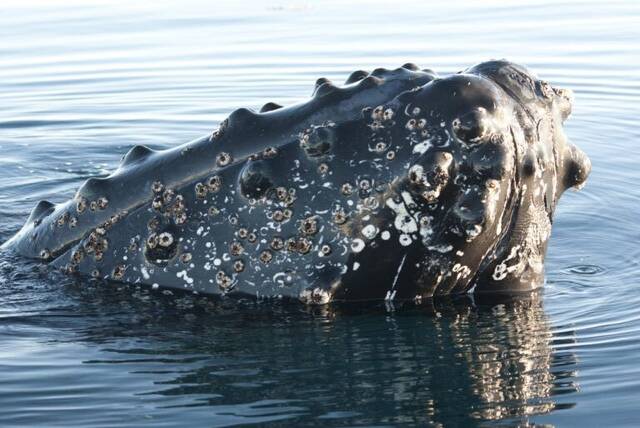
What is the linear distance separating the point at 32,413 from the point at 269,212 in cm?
160

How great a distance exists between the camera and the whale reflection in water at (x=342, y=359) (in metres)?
5.48

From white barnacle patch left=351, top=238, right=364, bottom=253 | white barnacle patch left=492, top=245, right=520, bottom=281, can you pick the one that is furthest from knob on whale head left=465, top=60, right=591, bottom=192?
white barnacle patch left=351, top=238, right=364, bottom=253

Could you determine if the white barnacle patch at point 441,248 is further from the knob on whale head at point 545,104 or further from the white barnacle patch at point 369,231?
the knob on whale head at point 545,104

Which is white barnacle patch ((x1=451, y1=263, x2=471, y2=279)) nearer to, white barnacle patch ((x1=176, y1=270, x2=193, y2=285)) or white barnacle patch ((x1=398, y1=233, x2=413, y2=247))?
white barnacle patch ((x1=398, y1=233, x2=413, y2=247))

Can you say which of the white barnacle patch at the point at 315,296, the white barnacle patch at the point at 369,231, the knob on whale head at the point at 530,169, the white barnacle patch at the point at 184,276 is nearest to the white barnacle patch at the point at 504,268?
the knob on whale head at the point at 530,169

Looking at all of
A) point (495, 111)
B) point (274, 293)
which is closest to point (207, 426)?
point (274, 293)

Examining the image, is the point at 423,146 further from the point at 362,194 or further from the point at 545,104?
the point at 545,104

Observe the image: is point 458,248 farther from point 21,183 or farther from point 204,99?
point 204,99

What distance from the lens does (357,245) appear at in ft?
20.8

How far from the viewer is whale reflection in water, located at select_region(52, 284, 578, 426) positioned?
5.48 meters

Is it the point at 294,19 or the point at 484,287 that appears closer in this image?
the point at 484,287

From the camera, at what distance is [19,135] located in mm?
13352

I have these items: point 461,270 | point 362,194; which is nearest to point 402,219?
point 362,194

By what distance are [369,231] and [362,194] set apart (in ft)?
0.63
